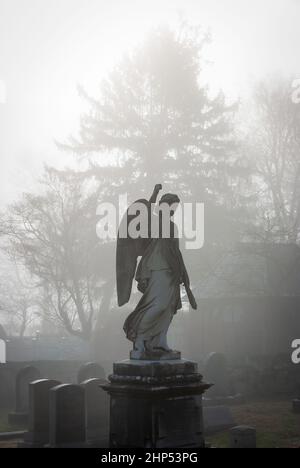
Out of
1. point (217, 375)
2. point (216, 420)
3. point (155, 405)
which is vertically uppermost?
point (155, 405)

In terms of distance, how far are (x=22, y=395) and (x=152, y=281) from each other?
11402mm

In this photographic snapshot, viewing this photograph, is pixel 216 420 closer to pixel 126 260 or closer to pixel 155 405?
pixel 155 405

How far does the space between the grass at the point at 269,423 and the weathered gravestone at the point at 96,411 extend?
2.57 meters

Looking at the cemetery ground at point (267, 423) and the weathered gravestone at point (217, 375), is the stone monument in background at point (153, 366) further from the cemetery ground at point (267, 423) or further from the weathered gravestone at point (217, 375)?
the weathered gravestone at point (217, 375)

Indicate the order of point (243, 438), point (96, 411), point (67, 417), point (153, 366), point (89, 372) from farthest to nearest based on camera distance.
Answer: point (89, 372) < point (96, 411) < point (67, 417) < point (243, 438) < point (153, 366)

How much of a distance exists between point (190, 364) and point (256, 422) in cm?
853

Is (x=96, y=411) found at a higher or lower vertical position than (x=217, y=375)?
higher

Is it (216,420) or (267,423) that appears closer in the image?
(216,420)

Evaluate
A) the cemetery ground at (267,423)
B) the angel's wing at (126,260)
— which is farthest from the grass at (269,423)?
the angel's wing at (126,260)

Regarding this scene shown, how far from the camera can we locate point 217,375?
21375mm

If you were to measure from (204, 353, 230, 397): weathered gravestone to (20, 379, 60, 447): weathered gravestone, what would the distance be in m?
8.53

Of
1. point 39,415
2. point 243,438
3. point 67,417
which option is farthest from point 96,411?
point 243,438

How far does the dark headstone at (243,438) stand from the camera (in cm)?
1160
